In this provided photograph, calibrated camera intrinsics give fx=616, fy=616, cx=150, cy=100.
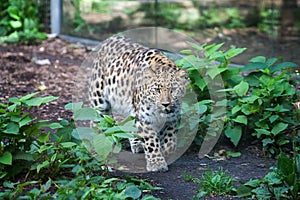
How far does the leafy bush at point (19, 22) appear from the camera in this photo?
453 inches

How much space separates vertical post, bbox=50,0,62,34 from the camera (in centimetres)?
1202

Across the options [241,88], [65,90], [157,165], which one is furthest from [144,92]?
[65,90]

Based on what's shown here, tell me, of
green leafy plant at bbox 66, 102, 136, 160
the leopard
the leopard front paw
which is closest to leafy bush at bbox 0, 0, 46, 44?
the leopard

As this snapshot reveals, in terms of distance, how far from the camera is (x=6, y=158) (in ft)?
16.4

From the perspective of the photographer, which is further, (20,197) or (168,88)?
(168,88)

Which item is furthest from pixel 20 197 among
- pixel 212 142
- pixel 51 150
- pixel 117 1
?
pixel 117 1

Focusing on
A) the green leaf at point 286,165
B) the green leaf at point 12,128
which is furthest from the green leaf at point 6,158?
the green leaf at point 286,165

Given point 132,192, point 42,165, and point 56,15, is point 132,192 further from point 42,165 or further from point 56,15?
point 56,15

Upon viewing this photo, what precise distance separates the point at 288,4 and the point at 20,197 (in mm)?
8994

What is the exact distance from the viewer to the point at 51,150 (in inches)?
209

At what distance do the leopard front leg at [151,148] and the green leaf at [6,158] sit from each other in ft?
5.08

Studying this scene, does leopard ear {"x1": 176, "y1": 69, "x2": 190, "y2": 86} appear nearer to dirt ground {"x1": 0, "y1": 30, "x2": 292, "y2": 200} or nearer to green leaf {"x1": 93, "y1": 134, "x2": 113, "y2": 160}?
dirt ground {"x1": 0, "y1": 30, "x2": 292, "y2": 200}

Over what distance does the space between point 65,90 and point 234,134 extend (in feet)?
10.6

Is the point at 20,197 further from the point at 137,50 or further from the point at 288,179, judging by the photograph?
the point at 137,50
